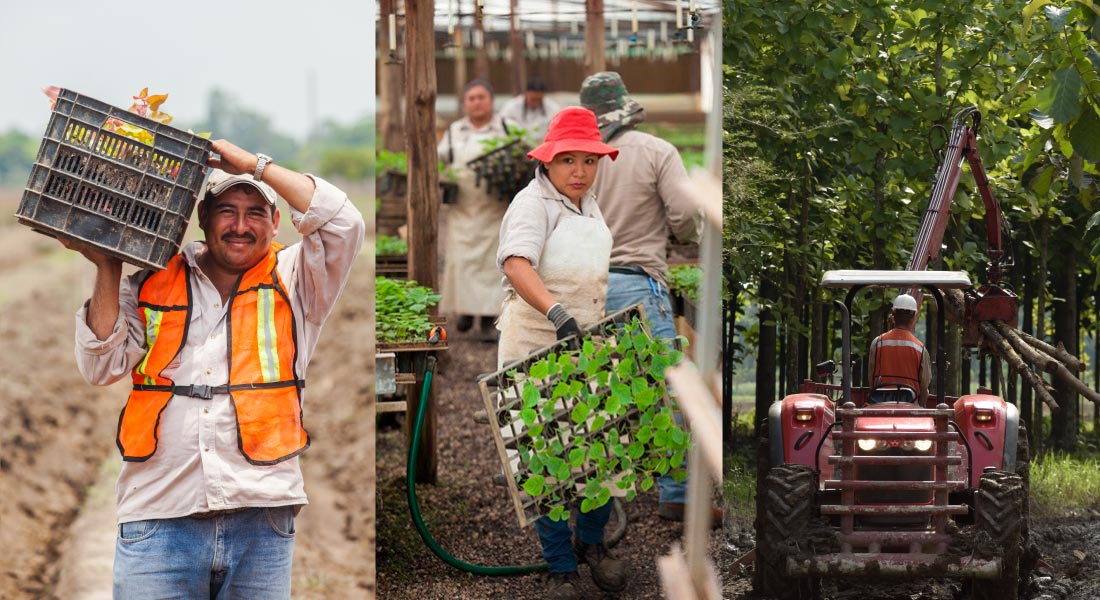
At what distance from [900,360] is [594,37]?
186 cm

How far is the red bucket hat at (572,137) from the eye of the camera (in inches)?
191

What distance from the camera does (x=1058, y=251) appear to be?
520 centimetres

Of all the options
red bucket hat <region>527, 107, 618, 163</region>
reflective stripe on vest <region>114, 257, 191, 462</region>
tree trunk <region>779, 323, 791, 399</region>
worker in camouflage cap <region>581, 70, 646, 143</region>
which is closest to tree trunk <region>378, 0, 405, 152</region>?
red bucket hat <region>527, 107, 618, 163</region>

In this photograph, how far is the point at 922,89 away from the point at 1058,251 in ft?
2.93

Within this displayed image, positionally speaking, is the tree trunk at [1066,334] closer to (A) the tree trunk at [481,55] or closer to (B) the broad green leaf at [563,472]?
(B) the broad green leaf at [563,472]

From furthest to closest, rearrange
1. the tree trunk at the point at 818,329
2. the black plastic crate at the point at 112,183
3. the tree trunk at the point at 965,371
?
the tree trunk at the point at 818,329 < the tree trunk at the point at 965,371 < the black plastic crate at the point at 112,183

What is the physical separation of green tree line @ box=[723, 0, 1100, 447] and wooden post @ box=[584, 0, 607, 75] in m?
0.54

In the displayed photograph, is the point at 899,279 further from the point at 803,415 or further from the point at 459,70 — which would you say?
the point at 459,70

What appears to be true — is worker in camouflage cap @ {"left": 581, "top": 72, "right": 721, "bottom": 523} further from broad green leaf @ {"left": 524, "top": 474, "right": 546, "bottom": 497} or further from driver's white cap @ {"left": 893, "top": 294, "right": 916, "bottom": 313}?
driver's white cap @ {"left": 893, "top": 294, "right": 916, "bottom": 313}

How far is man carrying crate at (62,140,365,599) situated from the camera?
409 centimetres

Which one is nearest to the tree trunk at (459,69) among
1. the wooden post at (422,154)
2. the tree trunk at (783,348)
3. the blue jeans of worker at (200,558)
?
the wooden post at (422,154)

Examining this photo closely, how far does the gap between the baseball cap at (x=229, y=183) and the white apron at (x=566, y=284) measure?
1140 mm

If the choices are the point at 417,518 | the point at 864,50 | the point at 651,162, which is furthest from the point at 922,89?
the point at 417,518

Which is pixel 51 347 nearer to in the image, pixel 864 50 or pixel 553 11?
pixel 553 11
